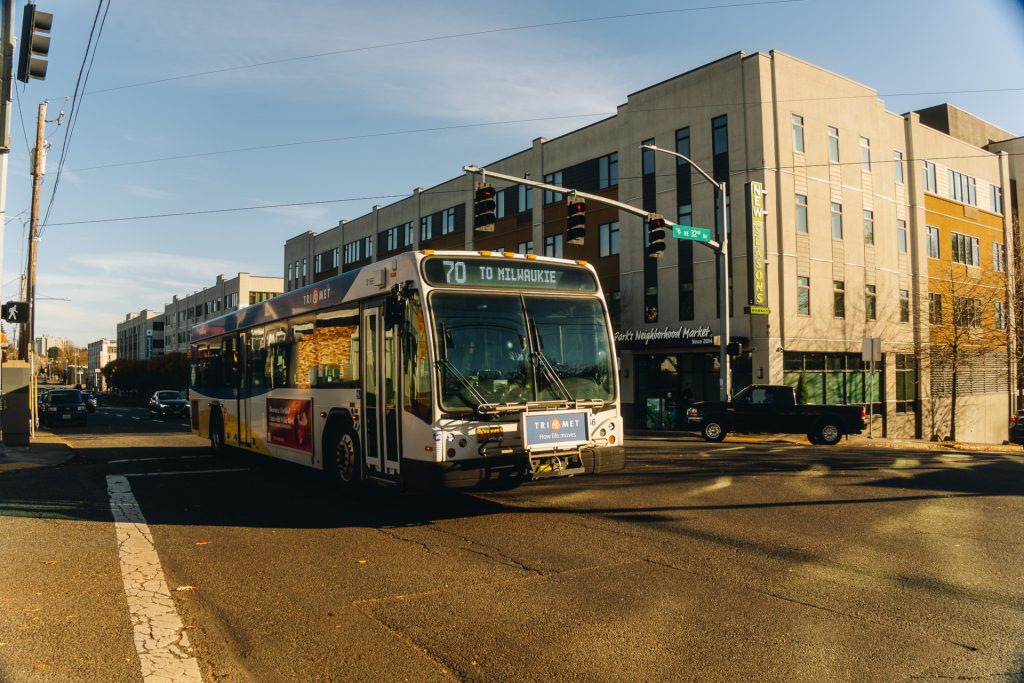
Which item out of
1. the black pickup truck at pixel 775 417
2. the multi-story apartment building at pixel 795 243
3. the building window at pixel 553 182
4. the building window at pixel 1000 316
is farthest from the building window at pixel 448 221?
the building window at pixel 1000 316

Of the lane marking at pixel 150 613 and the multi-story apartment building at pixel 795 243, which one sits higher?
the multi-story apartment building at pixel 795 243

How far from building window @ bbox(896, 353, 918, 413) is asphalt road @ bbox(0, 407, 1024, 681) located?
2735 cm

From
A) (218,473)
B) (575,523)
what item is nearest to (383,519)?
(575,523)

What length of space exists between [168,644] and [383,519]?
4.07m

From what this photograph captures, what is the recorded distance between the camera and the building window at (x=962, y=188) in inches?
1598

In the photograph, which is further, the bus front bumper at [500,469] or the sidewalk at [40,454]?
the sidewalk at [40,454]

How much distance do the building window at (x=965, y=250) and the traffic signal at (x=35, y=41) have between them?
140ft

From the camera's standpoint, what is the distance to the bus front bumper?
790 centimetres

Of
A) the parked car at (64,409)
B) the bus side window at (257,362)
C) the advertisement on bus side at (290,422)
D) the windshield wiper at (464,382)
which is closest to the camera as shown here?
the windshield wiper at (464,382)

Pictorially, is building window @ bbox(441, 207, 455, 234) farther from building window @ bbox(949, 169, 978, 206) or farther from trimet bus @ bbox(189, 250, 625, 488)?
trimet bus @ bbox(189, 250, 625, 488)

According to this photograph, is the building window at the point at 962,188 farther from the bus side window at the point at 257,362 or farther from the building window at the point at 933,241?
the bus side window at the point at 257,362

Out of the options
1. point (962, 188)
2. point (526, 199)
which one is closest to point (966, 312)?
point (962, 188)

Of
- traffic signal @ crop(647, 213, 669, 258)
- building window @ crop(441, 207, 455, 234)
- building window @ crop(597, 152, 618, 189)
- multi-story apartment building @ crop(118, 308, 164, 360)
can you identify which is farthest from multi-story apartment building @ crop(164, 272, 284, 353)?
traffic signal @ crop(647, 213, 669, 258)

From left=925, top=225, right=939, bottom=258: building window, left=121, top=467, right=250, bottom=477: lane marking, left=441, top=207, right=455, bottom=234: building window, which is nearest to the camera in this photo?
left=121, top=467, right=250, bottom=477: lane marking
